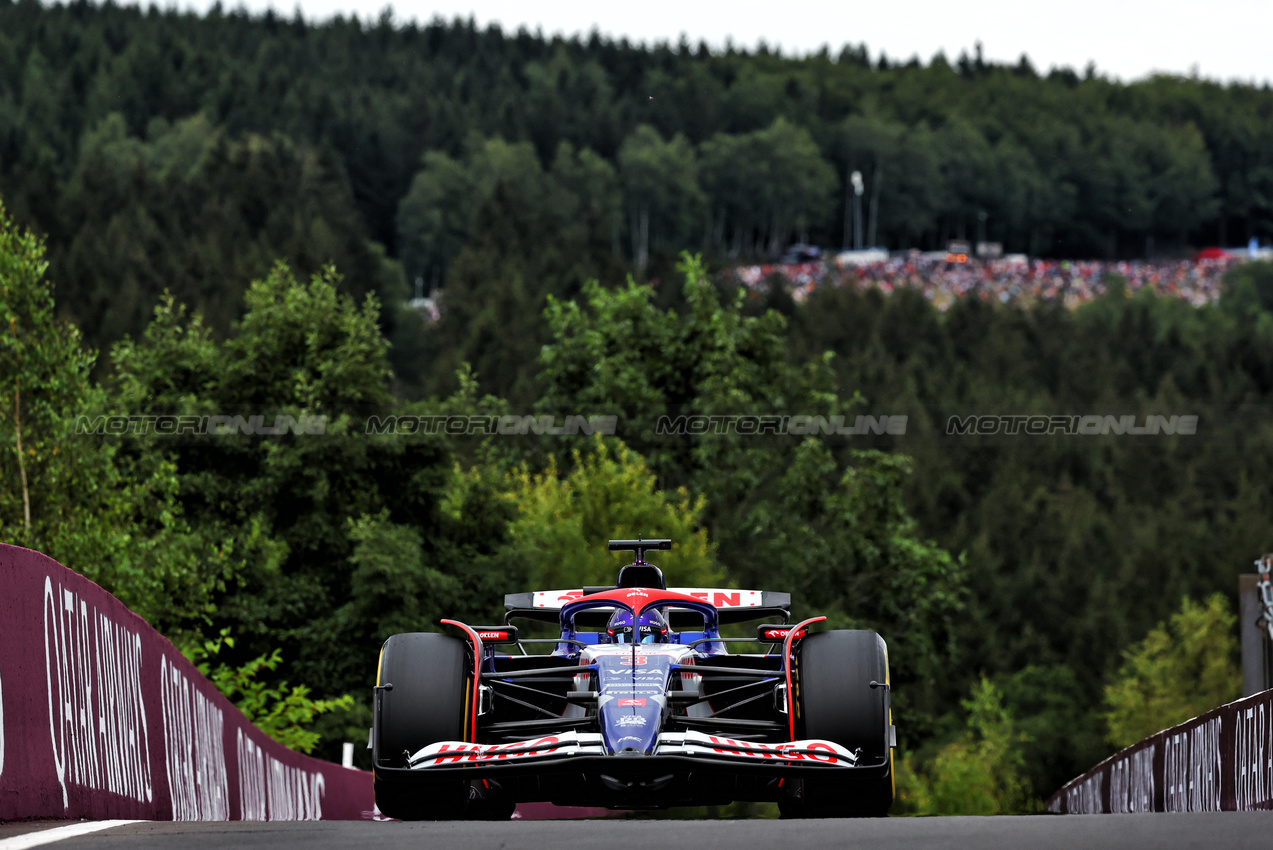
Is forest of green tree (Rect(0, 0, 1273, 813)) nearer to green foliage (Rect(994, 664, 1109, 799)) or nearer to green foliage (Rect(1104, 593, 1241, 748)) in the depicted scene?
green foliage (Rect(994, 664, 1109, 799))

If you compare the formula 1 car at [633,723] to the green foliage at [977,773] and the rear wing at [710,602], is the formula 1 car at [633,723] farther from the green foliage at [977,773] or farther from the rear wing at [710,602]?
the green foliage at [977,773]

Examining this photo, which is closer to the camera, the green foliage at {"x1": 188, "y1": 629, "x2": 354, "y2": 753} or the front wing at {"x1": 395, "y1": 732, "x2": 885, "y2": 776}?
the front wing at {"x1": 395, "y1": 732, "x2": 885, "y2": 776}

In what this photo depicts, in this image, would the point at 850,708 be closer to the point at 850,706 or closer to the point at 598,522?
the point at 850,706

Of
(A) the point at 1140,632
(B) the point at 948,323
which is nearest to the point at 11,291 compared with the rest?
(A) the point at 1140,632

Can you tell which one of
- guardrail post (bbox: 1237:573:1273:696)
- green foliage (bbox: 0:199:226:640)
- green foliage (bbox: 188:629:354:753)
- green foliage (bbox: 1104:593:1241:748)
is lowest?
green foliage (bbox: 1104:593:1241:748)

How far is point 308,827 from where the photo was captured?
7551 mm

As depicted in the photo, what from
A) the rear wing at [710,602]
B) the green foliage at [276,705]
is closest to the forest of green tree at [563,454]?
the green foliage at [276,705]

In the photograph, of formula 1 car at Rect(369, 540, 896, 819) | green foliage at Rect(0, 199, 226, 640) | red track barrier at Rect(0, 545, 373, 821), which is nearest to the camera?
red track barrier at Rect(0, 545, 373, 821)

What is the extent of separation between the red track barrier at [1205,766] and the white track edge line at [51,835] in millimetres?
5792

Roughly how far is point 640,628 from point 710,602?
31.3 inches

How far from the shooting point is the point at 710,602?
35.4 ft

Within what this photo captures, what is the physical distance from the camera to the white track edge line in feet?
19.3

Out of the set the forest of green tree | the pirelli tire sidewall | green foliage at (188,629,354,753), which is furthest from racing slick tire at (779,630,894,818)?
the forest of green tree

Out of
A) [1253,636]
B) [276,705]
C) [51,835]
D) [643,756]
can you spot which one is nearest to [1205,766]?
[643,756]
